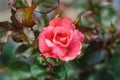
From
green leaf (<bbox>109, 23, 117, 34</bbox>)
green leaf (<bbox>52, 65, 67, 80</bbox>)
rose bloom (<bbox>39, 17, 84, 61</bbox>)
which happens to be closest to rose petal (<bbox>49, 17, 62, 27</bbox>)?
rose bloom (<bbox>39, 17, 84, 61</bbox>)

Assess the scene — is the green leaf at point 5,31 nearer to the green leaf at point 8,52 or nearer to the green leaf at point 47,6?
the green leaf at point 47,6

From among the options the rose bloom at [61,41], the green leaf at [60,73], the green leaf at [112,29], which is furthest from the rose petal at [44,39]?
the green leaf at [112,29]

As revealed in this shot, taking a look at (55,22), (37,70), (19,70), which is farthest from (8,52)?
(55,22)

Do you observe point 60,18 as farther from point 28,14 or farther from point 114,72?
point 114,72

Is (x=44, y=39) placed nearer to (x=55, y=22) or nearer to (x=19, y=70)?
(x=55, y=22)

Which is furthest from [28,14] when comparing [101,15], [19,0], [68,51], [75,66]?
[101,15]

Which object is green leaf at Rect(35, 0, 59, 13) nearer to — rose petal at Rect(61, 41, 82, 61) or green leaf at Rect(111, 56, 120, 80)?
rose petal at Rect(61, 41, 82, 61)
